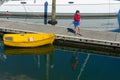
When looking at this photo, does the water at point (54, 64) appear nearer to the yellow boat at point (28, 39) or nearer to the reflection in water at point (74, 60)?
the reflection in water at point (74, 60)

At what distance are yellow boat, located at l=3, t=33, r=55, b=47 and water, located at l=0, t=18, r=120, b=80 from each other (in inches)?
15.5

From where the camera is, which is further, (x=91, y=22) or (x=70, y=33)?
(x=91, y=22)

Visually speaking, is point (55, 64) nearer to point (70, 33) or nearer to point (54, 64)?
point (54, 64)

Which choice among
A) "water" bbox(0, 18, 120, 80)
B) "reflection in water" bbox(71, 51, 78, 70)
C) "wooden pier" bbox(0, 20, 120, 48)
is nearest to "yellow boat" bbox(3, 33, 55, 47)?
"water" bbox(0, 18, 120, 80)

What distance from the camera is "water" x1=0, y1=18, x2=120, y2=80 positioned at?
20487 millimetres

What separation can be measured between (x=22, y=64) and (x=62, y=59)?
2.92 metres

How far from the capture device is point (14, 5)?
33781mm

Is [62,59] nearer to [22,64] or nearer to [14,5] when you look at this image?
[22,64]

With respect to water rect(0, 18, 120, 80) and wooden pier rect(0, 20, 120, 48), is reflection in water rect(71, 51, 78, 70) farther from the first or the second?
wooden pier rect(0, 20, 120, 48)

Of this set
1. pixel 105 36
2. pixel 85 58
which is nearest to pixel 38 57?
pixel 85 58

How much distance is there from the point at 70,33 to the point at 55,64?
4.22 meters

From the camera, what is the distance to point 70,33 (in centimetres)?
2598

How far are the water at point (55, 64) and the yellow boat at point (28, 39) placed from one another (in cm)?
39

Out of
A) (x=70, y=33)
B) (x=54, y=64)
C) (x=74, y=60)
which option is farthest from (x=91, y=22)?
(x=54, y=64)
